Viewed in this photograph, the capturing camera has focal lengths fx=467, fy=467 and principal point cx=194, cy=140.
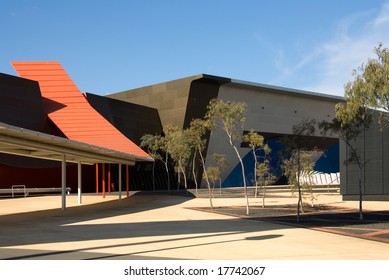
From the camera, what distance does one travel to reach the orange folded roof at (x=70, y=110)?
125ft

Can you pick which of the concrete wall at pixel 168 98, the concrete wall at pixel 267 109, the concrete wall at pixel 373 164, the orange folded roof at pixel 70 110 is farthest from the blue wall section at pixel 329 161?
the orange folded roof at pixel 70 110

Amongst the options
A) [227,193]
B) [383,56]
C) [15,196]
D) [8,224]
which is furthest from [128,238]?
[227,193]

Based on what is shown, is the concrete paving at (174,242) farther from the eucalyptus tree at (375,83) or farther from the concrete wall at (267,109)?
the concrete wall at (267,109)

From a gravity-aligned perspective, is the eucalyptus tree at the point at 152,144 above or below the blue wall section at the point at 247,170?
above

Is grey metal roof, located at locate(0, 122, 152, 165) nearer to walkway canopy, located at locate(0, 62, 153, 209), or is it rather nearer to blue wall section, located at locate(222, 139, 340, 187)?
walkway canopy, located at locate(0, 62, 153, 209)

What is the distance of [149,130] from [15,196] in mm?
16992

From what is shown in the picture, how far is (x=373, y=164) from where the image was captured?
3347 centimetres

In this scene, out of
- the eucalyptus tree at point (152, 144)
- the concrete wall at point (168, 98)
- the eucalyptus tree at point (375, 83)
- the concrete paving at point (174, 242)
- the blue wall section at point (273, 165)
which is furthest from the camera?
the blue wall section at point (273, 165)

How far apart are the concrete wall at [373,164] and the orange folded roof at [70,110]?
15.9 meters

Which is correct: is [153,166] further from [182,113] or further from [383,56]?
[383,56]

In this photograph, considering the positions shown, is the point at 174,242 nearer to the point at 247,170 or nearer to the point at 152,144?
the point at 152,144

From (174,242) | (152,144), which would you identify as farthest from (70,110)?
(174,242)

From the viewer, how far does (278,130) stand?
200 ft

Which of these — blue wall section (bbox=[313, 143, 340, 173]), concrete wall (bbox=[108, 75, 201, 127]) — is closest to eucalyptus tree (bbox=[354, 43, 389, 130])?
concrete wall (bbox=[108, 75, 201, 127])
